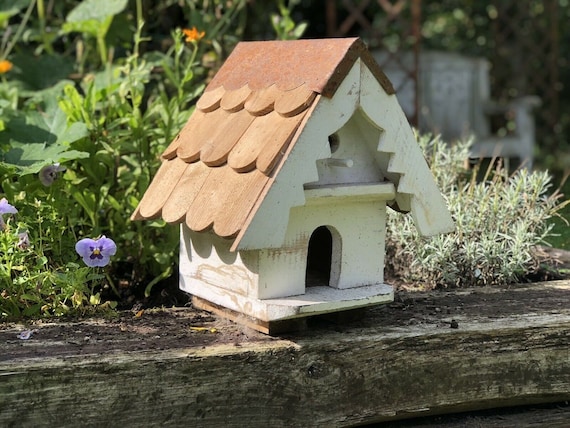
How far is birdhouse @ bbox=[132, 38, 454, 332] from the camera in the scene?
181cm

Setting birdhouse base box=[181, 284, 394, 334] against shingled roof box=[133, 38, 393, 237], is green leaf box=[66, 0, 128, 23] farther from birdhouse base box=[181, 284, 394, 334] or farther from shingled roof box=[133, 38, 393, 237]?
birdhouse base box=[181, 284, 394, 334]

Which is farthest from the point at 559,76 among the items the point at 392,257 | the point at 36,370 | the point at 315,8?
the point at 36,370

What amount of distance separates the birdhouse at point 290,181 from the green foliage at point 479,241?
0.56 m

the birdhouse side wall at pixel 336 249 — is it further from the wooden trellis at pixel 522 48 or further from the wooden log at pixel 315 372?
the wooden trellis at pixel 522 48

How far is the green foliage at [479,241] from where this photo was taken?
8.47 ft

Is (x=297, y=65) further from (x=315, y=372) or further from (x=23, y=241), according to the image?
(x=23, y=241)

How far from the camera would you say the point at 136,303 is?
2500 mm

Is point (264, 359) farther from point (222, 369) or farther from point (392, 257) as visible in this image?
point (392, 257)

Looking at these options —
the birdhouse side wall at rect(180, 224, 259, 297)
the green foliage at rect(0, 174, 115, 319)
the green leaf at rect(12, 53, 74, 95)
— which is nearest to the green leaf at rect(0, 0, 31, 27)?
the green leaf at rect(12, 53, 74, 95)

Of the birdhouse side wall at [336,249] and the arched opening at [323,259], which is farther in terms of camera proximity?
the arched opening at [323,259]

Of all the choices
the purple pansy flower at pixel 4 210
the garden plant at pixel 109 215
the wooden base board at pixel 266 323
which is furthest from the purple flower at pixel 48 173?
the wooden base board at pixel 266 323

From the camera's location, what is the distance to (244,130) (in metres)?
1.94

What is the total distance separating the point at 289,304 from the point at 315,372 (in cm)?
18

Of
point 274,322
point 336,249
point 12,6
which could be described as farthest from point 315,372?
point 12,6
